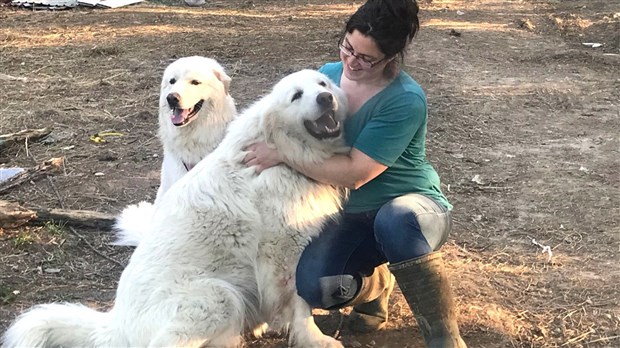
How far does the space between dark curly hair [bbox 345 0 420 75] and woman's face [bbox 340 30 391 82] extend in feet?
0.08

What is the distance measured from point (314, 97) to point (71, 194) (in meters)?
2.71

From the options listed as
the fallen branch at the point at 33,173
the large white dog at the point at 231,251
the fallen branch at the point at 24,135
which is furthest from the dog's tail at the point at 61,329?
the fallen branch at the point at 24,135

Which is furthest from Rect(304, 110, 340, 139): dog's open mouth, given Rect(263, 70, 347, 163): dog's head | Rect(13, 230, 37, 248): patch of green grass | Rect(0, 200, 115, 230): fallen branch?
Rect(13, 230, 37, 248): patch of green grass

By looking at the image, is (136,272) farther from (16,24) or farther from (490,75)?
(16,24)

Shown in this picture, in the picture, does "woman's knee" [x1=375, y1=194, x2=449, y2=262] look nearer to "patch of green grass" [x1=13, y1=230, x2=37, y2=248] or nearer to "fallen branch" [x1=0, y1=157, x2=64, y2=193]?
"patch of green grass" [x1=13, y1=230, x2=37, y2=248]

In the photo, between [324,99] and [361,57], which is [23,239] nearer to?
[324,99]

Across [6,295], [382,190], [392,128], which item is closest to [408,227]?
[382,190]

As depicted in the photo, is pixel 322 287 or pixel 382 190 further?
pixel 382 190

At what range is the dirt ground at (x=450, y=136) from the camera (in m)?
3.65

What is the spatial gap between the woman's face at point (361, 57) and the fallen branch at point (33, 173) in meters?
3.08

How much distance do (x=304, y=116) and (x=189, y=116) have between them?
1.50m

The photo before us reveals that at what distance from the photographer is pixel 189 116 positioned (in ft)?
14.4

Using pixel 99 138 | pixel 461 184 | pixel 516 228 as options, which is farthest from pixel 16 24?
pixel 516 228

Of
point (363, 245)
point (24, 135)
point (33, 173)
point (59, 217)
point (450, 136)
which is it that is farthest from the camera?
point (450, 136)
